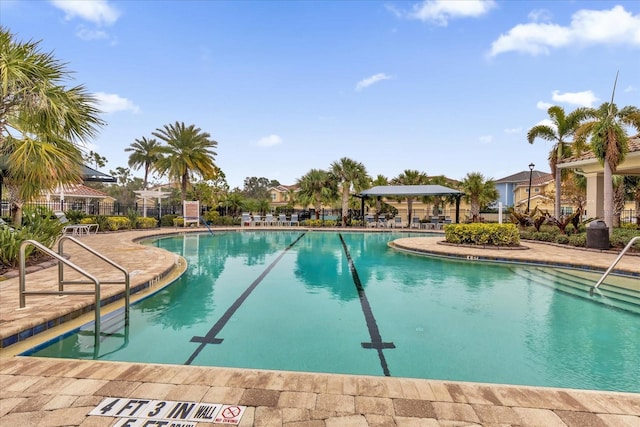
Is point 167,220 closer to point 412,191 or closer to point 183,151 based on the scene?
point 183,151

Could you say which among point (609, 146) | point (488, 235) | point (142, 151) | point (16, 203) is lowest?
point (488, 235)

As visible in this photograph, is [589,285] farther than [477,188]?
No

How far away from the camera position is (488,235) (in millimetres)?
12453

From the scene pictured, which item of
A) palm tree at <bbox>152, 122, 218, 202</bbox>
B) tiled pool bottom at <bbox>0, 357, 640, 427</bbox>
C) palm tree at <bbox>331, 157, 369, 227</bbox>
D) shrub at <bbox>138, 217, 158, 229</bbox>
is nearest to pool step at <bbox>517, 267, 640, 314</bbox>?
tiled pool bottom at <bbox>0, 357, 640, 427</bbox>

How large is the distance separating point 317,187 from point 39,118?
66.0 feet

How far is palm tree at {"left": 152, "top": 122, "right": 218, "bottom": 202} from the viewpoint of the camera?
993 inches

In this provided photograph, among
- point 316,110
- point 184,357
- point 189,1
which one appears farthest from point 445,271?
point 316,110

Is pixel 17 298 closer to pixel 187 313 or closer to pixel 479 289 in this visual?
pixel 187 313

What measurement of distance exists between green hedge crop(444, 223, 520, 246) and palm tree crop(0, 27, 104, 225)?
1208 cm

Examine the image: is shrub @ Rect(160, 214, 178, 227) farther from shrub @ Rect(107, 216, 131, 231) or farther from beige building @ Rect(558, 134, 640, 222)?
beige building @ Rect(558, 134, 640, 222)

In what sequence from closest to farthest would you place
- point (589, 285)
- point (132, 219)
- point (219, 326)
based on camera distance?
1. point (219, 326)
2. point (589, 285)
3. point (132, 219)

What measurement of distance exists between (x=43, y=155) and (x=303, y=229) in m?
17.8

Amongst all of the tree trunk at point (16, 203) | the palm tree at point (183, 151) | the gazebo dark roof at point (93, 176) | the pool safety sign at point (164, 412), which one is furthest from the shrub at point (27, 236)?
the palm tree at point (183, 151)

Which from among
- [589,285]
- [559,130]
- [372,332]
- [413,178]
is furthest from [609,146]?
[413,178]
